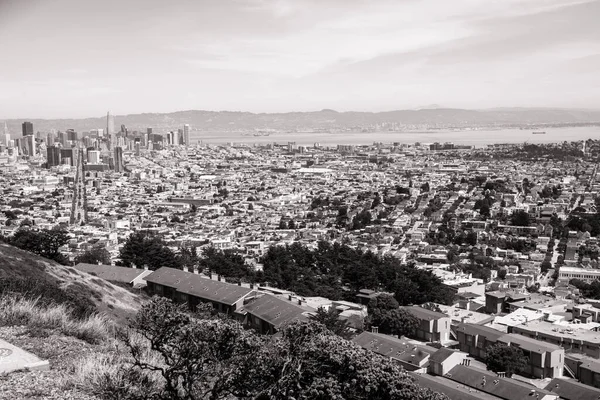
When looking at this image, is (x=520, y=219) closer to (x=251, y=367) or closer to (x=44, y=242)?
(x=44, y=242)

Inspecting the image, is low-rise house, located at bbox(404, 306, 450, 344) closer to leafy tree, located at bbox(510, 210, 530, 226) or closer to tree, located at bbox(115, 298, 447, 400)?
tree, located at bbox(115, 298, 447, 400)

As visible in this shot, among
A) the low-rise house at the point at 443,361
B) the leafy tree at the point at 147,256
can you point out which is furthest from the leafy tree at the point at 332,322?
the leafy tree at the point at 147,256

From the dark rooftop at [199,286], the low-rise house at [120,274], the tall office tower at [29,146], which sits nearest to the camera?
the dark rooftop at [199,286]

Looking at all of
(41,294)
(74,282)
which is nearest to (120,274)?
(74,282)

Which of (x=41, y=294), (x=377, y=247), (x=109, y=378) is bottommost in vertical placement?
(x=377, y=247)

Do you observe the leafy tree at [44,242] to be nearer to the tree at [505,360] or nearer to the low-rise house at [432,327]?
the low-rise house at [432,327]
